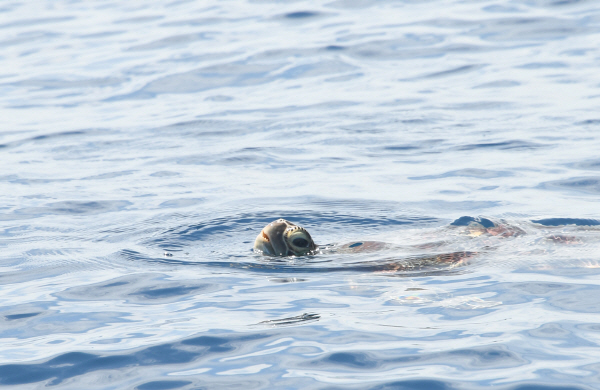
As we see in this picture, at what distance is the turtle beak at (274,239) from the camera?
6996mm

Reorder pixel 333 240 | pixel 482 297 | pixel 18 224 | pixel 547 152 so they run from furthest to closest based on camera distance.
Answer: pixel 547 152, pixel 18 224, pixel 333 240, pixel 482 297

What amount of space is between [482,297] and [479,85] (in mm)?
8802

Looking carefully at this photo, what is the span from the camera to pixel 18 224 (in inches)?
349

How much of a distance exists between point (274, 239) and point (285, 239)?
92 mm

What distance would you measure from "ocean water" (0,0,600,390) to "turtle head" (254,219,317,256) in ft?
0.42


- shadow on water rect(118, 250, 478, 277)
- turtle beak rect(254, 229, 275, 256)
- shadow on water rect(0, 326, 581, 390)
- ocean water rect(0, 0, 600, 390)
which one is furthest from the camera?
turtle beak rect(254, 229, 275, 256)

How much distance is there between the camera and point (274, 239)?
23.0ft

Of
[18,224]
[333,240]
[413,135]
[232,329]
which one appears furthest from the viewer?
[413,135]

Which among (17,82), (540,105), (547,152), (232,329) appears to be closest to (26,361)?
(232,329)

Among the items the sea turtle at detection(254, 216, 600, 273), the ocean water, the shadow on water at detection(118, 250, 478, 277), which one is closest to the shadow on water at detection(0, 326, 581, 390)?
the ocean water

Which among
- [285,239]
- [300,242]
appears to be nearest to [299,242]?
[300,242]

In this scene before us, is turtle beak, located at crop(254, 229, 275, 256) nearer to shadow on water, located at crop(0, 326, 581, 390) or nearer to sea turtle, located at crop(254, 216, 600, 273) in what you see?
sea turtle, located at crop(254, 216, 600, 273)

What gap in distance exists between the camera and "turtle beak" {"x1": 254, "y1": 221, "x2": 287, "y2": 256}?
7.00 m

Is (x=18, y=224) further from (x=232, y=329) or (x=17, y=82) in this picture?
(x=17, y=82)
